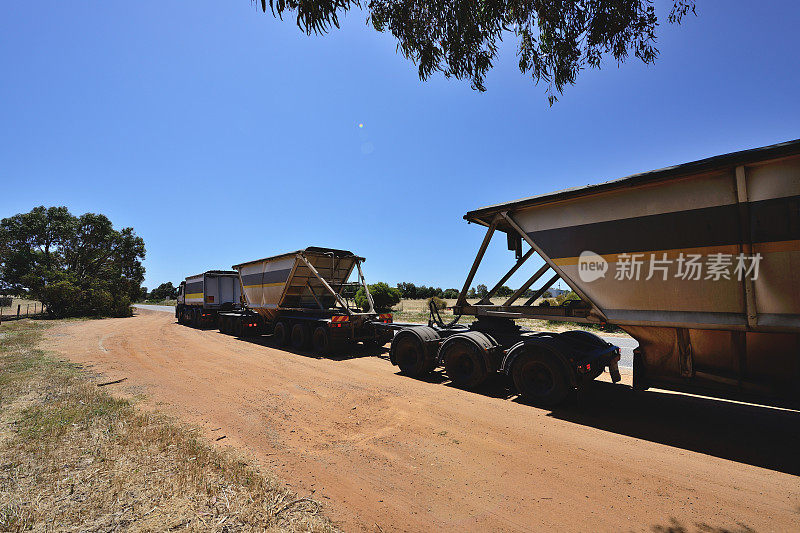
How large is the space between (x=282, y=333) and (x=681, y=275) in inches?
482

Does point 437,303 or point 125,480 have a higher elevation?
point 437,303

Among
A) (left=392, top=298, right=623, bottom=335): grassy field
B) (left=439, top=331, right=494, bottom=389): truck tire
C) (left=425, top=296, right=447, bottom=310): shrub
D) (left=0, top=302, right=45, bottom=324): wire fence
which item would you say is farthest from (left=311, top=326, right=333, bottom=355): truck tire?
(left=0, top=302, right=45, bottom=324): wire fence

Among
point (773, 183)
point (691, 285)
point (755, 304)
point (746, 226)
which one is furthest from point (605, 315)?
point (773, 183)

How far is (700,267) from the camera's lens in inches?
188

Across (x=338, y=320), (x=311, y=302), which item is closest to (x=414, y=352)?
(x=338, y=320)

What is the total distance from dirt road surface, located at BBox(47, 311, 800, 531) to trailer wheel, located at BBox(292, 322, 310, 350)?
410 cm

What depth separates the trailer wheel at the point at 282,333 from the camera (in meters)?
12.8

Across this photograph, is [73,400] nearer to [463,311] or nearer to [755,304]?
[463,311]

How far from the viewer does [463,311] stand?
7918mm

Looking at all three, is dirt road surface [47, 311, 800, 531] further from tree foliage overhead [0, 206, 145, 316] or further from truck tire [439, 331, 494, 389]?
tree foliage overhead [0, 206, 145, 316]

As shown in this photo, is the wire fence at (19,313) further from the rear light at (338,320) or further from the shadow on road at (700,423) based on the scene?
the shadow on road at (700,423)

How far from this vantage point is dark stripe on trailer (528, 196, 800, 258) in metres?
4.15

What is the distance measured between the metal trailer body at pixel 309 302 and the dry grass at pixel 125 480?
6155 millimetres

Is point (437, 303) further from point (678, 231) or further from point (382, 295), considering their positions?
point (678, 231)
